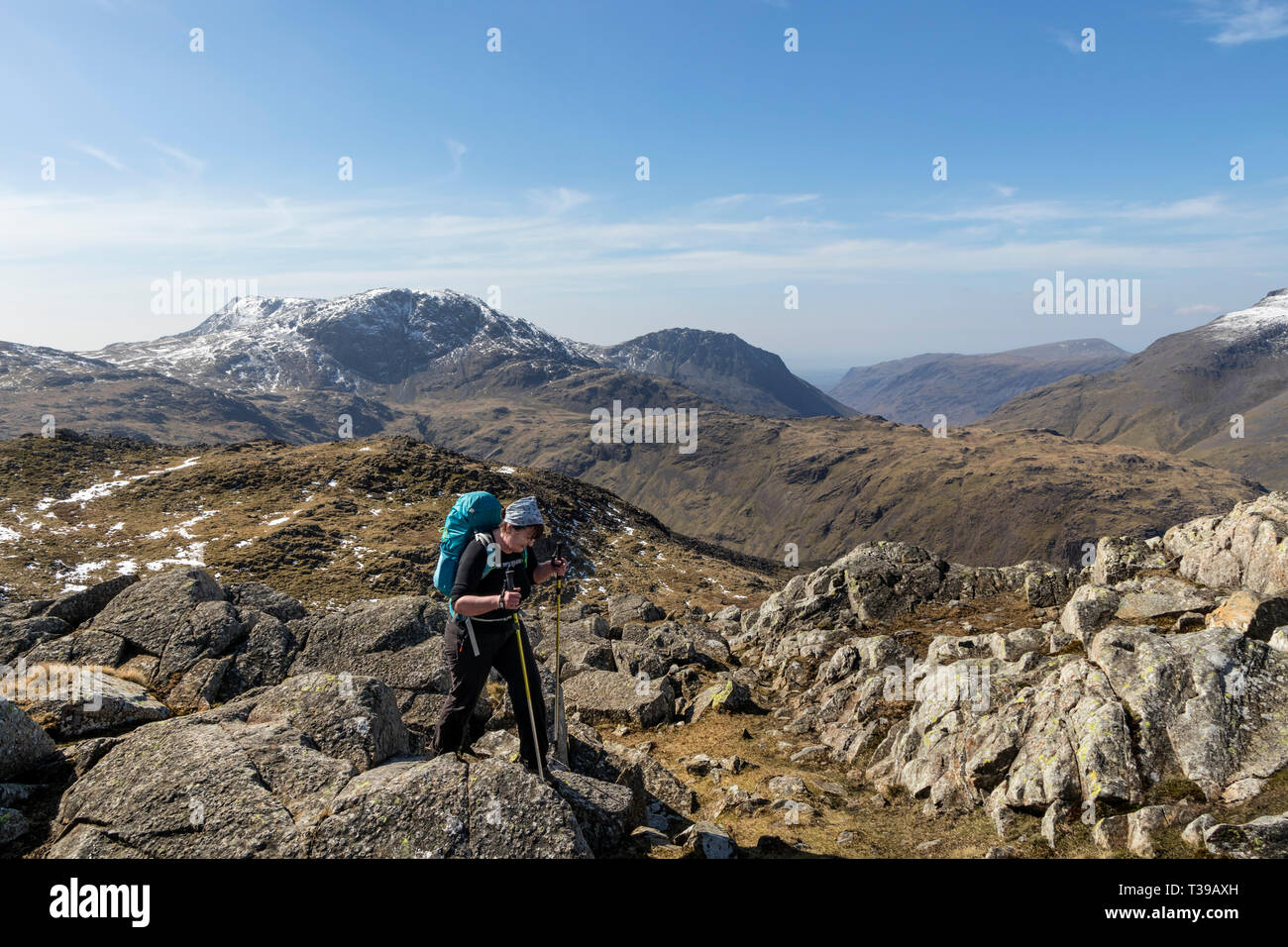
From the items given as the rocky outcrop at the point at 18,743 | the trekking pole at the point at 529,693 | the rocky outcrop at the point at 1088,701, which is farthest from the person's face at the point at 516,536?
the rocky outcrop at the point at 1088,701

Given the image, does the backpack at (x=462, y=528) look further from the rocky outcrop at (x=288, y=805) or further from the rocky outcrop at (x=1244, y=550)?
the rocky outcrop at (x=1244, y=550)

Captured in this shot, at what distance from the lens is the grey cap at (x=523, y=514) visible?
31.6ft

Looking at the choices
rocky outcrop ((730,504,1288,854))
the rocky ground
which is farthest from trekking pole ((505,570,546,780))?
rocky outcrop ((730,504,1288,854))

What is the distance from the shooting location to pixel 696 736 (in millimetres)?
21500

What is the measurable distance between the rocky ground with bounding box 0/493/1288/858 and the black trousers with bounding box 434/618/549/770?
632 millimetres

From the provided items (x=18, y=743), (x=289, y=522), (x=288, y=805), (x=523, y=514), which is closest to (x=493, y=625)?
(x=523, y=514)

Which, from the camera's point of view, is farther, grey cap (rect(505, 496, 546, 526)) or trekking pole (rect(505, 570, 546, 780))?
trekking pole (rect(505, 570, 546, 780))

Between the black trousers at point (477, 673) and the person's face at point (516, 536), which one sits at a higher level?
the person's face at point (516, 536)

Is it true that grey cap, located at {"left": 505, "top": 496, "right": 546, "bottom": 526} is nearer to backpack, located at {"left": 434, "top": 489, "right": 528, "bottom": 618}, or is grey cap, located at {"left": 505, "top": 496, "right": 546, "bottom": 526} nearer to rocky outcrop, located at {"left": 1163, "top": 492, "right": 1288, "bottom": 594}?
backpack, located at {"left": 434, "top": 489, "right": 528, "bottom": 618}

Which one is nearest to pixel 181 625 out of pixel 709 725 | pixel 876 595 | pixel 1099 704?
pixel 709 725

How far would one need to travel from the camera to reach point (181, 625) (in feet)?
52.5

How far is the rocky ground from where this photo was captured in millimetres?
8500
